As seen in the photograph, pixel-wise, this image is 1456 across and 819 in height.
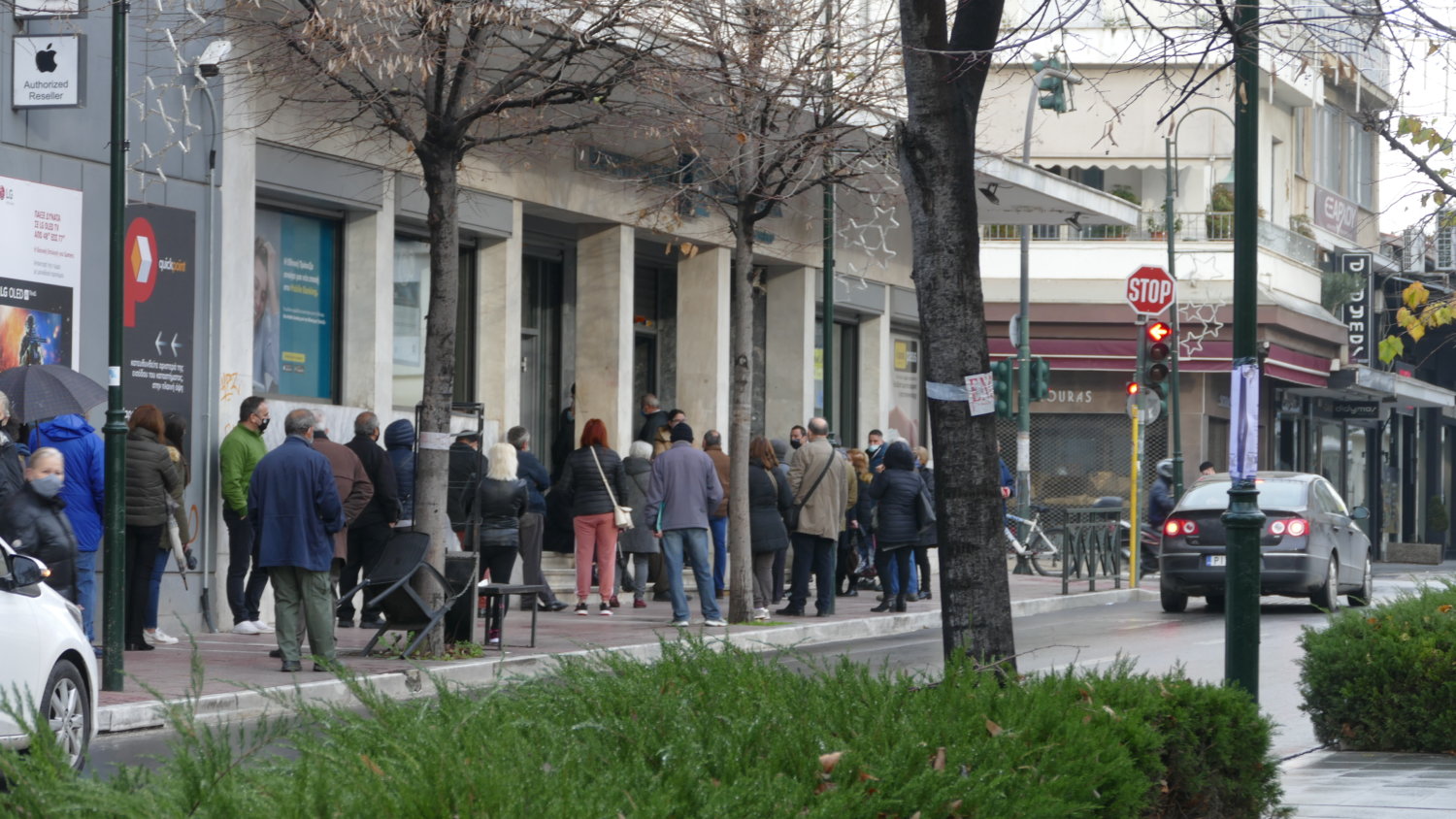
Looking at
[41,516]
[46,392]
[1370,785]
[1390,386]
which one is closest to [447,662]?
[41,516]

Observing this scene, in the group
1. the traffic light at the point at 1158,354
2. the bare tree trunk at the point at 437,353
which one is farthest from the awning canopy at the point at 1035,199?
the bare tree trunk at the point at 437,353

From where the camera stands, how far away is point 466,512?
1755cm

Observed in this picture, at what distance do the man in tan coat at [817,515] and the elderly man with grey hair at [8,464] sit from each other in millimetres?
7777

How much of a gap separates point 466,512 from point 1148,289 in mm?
15229

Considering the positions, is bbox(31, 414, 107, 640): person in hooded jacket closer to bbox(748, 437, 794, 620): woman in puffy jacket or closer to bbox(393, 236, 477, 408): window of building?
bbox(393, 236, 477, 408): window of building

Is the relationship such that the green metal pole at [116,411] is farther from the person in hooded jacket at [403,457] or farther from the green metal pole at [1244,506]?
the green metal pole at [1244,506]

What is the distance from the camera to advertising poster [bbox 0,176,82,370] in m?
14.7

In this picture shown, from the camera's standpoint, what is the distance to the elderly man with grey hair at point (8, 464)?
12.7 m

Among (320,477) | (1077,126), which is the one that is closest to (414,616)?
(320,477)

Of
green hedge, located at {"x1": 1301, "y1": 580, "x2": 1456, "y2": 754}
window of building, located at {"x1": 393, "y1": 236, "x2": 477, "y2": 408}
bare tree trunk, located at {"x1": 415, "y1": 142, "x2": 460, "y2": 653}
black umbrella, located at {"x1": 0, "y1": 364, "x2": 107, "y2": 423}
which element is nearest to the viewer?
green hedge, located at {"x1": 1301, "y1": 580, "x2": 1456, "y2": 754}

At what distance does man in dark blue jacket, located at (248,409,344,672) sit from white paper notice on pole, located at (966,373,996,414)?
21.4 feet

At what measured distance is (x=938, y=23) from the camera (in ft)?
25.7

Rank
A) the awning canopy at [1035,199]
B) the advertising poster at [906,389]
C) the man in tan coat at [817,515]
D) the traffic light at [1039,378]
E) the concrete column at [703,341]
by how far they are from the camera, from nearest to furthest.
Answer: the man in tan coat at [817,515] → the concrete column at [703,341] → the awning canopy at [1035,199] → the traffic light at [1039,378] → the advertising poster at [906,389]

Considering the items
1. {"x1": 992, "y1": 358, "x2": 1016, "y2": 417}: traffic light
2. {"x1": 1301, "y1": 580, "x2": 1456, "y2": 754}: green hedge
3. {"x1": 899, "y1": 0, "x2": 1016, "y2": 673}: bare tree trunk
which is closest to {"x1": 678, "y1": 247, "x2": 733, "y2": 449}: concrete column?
{"x1": 992, "y1": 358, "x2": 1016, "y2": 417}: traffic light
